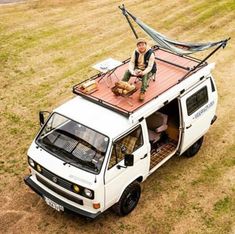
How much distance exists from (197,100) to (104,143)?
3.06 meters

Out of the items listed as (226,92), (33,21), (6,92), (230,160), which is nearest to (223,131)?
(230,160)

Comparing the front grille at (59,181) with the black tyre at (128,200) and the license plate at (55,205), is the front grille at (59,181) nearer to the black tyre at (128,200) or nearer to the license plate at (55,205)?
the license plate at (55,205)

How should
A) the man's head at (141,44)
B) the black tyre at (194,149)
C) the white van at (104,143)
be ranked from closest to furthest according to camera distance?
the white van at (104,143)
the man's head at (141,44)
the black tyre at (194,149)

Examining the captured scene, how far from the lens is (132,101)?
9281 mm

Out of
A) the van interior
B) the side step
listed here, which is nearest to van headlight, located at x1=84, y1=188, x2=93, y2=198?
the side step

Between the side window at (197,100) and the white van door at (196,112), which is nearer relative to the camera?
the white van door at (196,112)

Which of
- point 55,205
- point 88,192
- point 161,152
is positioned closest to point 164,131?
point 161,152

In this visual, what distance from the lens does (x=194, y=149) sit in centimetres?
1132

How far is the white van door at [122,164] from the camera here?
8.56m

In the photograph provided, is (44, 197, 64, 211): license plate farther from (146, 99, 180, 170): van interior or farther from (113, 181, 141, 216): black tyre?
(146, 99, 180, 170): van interior

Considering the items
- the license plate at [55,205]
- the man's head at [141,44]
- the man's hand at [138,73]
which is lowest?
the license plate at [55,205]

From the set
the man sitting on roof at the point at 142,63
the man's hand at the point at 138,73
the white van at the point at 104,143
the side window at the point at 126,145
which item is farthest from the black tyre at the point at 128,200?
the man's hand at the point at 138,73

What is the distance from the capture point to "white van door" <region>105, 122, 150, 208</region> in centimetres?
856

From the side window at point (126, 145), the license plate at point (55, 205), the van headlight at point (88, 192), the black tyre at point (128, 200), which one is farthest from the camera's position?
the black tyre at point (128, 200)
